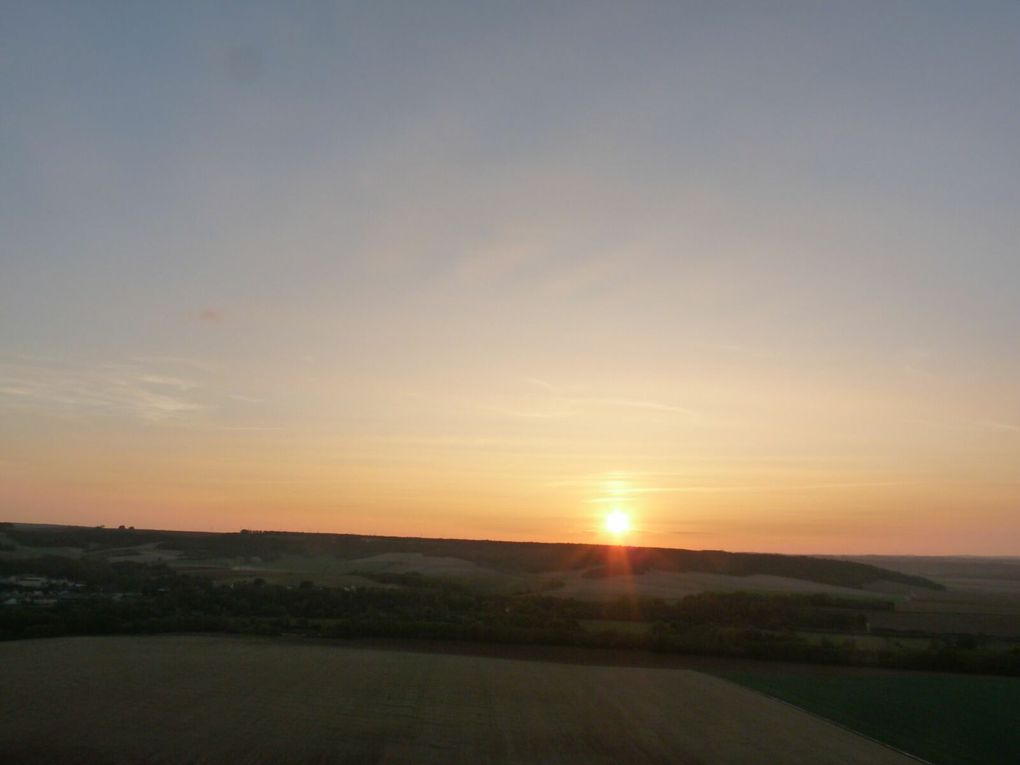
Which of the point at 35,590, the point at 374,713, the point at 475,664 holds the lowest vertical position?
the point at 374,713

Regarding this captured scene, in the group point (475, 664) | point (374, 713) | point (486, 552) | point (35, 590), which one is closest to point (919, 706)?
point (475, 664)

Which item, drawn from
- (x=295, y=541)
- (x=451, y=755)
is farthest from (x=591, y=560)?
(x=451, y=755)

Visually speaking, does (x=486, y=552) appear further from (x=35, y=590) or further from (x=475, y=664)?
(x=475, y=664)

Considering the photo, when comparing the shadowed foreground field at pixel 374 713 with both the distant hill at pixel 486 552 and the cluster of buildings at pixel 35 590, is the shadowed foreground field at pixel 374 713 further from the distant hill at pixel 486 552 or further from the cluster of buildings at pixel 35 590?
the distant hill at pixel 486 552

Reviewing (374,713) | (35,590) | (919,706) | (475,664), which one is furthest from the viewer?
(35,590)

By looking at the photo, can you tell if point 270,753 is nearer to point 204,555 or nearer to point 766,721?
point 766,721

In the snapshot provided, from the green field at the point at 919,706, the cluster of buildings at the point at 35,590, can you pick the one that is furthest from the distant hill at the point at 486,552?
the green field at the point at 919,706

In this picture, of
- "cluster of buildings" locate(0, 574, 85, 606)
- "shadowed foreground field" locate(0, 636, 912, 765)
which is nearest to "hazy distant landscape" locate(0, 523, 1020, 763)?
"shadowed foreground field" locate(0, 636, 912, 765)

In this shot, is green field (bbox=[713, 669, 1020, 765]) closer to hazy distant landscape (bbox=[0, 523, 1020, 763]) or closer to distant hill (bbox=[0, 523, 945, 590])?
hazy distant landscape (bbox=[0, 523, 1020, 763])
